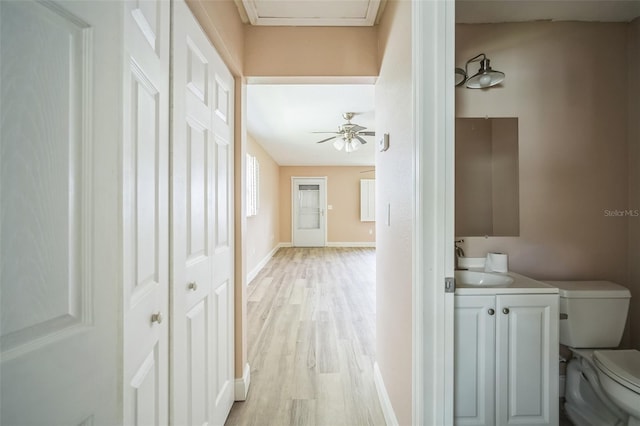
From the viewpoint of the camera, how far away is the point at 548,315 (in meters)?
1.34

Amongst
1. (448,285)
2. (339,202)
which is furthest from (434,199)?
(339,202)

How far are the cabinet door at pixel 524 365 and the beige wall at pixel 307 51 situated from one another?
161 cm

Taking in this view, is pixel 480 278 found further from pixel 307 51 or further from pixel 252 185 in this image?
pixel 252 185

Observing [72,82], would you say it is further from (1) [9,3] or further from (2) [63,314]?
(2) [63,314]

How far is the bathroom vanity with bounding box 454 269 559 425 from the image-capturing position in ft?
4.31

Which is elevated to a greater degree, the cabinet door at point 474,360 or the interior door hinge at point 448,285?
the interior door hinge at point 448,285

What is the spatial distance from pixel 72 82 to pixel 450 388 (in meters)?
1.44

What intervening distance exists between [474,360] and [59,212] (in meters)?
1.59

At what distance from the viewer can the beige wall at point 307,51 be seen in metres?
1.80

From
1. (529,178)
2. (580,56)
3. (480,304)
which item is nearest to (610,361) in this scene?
(480,304)

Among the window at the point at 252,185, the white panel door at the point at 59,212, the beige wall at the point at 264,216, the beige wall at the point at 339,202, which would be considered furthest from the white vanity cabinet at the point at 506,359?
the beige wall at the point at 339,202

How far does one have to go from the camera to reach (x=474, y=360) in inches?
51.6

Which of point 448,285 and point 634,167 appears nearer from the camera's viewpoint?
point 448,285

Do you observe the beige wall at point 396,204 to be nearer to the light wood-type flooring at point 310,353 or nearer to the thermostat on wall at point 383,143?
the thermostat on wall at point 383,143
